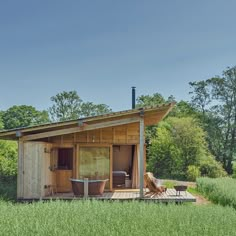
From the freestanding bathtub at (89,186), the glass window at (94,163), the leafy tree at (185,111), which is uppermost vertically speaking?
the leafy tree at (185,111)

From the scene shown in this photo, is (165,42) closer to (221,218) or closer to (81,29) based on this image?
(81,29)

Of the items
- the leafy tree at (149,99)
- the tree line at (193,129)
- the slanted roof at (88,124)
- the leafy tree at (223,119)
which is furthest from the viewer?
the leafy tree at (149,99)

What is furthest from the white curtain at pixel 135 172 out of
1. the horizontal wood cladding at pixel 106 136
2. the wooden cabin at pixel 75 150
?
the horizontal wood cladding at pixel 106 136

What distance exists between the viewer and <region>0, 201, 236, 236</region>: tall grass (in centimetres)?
546

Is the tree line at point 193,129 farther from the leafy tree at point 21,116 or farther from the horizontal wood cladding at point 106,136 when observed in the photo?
the horizontal wood cladding at point 106,136

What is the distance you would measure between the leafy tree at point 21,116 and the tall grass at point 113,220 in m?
40.6

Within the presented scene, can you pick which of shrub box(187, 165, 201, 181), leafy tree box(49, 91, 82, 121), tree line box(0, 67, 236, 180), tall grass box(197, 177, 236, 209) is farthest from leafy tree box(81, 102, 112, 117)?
tall grass box(197, 177, 236, 209)

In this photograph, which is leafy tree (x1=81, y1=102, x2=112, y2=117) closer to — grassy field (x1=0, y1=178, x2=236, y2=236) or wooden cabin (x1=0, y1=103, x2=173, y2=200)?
wooden cabin (x1=0, y1=103, x2=173, y2=200)

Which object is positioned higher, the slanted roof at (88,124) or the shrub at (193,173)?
the slanted roof at (88,124)

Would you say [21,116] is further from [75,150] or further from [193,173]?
[75,150]

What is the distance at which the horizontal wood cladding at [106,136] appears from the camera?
43.8ft

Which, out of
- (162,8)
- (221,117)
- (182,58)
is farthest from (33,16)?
(221,117)

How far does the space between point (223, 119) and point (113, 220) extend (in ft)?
83.6

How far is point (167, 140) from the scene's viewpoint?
2411 cm
